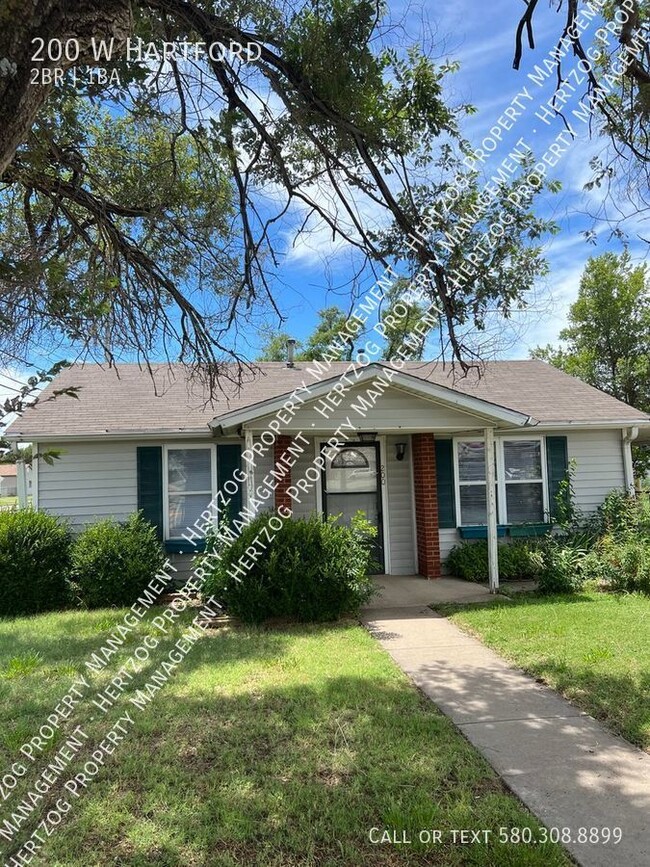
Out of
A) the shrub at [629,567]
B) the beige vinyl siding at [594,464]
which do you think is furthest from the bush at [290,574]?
the beige vinyl siding at [594,464]

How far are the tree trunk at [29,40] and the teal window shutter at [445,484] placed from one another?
845 cm

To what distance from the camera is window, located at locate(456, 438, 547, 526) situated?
1003cm

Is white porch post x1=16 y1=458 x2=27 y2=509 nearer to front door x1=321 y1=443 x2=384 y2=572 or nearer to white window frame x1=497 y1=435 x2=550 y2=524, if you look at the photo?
front door x1=321 y1=443 x2=384 y2=572

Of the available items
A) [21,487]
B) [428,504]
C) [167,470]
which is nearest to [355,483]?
[428,504]

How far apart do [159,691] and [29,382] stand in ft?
12.2

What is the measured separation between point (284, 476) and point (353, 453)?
1538 millimetres

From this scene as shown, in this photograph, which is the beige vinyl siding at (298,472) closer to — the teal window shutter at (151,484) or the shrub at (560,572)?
the teal window shutter at (151,484)

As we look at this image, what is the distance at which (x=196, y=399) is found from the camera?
10.5 metres

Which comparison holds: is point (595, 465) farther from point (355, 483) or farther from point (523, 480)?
point (355, 483)

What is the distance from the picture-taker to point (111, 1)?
2.13 metres

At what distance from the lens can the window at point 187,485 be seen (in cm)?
930

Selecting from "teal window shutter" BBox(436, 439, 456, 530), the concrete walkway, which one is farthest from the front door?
the concrete walkway

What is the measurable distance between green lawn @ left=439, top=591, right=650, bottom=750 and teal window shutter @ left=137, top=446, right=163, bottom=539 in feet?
15.7

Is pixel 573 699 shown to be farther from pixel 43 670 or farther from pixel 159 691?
pixel 43 670
